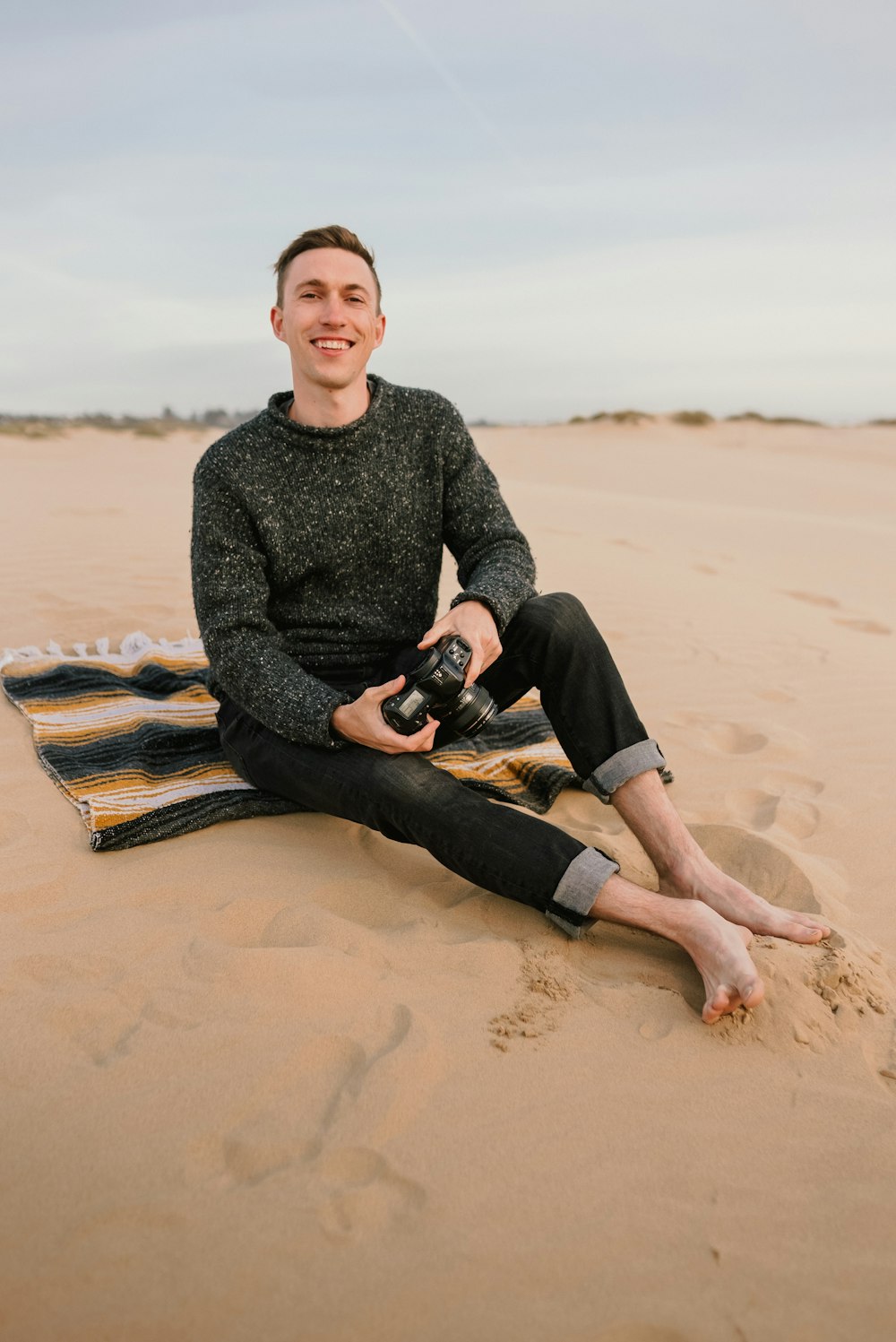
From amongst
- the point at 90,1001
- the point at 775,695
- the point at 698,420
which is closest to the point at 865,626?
the point at 775,695

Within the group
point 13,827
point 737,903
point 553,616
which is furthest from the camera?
point 13,827

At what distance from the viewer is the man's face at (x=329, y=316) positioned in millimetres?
2801

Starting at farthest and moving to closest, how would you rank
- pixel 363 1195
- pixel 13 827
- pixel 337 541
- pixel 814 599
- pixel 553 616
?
pixel 814 599, pixel 337 541, pixel 13 827, pixel 553 616, pixel 363 1195

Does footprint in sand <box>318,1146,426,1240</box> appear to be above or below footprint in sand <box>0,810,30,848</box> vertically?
above

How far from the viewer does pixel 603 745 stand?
248 centimetres

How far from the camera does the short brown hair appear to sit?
2.92m

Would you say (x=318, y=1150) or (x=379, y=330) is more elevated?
(x=379, y=330)

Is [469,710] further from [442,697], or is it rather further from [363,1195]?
[363,1195]

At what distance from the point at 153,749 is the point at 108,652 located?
147cm

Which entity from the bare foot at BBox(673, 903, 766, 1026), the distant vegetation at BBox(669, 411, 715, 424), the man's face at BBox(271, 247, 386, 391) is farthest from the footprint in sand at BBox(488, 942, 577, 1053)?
the distant vegetation at BBox(669, 411, 715, 424)

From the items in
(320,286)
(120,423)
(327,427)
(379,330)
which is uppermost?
(320,286)

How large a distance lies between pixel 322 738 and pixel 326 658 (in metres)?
0.48

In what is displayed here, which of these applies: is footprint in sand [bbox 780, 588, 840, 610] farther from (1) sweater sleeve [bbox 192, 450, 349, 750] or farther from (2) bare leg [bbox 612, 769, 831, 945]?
(1) sweater sleeve [bbox 192, 450, 349, 750]

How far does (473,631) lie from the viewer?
2.47 meters
